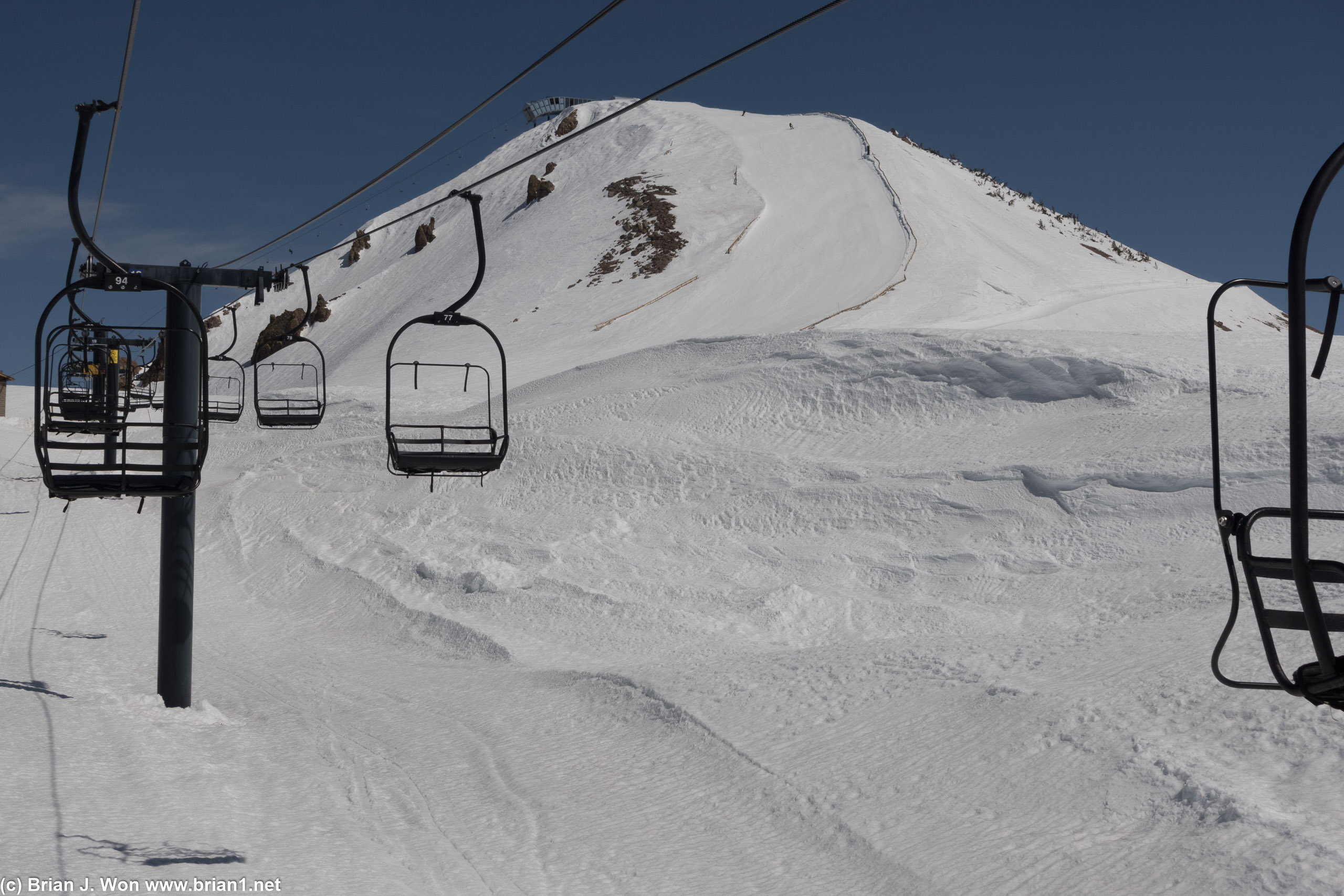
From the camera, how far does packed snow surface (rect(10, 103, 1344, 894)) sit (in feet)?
20.0

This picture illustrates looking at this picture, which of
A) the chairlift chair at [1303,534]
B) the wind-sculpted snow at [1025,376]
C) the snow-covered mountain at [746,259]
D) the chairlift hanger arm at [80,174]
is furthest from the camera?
the snow-covered mountain at [746,259]

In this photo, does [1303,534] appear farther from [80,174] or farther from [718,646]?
[718,646]

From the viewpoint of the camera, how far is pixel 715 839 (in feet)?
22.0

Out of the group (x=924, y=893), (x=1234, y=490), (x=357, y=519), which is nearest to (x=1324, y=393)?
(x=1234, y=490)

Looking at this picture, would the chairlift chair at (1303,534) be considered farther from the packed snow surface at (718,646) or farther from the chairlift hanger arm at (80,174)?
the chairlift hanger arm at (80,174)

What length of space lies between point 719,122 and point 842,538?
176 ft

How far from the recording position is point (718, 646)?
11.2m

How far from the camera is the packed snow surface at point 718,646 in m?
6.10

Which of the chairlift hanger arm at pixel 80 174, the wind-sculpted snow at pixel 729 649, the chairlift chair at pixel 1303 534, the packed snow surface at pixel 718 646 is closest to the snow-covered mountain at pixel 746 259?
the packed snow surface at pixel 718 646

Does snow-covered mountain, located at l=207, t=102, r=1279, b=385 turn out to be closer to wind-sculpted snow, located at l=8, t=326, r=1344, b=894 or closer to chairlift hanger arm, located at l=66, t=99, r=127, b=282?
wind-sculpted snow, located at l=8, t=326, r=1344, b=894

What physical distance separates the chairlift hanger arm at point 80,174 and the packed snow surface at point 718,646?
310cm

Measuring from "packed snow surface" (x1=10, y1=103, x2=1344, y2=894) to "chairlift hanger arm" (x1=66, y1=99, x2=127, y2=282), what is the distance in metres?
3.10

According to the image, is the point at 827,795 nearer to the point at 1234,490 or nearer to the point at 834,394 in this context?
the point at 1234,490

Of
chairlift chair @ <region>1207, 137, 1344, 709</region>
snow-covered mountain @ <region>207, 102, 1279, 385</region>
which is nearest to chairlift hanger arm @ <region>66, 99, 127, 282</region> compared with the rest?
chairlift chair @ <region>1207, 137, 1344, 709</region>
